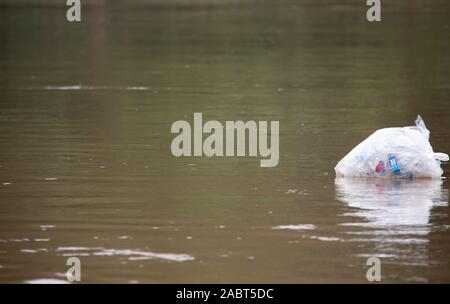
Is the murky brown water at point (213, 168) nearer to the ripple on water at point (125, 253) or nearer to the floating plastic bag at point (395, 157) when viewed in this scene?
the ripple on water at point (125, 253)

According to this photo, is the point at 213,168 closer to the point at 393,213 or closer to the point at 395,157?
the point at 395,157

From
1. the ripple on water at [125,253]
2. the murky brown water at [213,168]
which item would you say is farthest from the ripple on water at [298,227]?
the ripple on water at [125,253]

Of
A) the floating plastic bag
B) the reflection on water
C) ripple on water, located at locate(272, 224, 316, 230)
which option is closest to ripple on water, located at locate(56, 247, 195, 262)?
ripple on water, located at locate(272, 224, 316, 230)

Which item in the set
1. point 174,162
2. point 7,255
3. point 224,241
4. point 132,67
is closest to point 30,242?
point 7,255

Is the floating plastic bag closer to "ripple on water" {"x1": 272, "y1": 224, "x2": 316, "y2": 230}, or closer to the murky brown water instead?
the murky brown water

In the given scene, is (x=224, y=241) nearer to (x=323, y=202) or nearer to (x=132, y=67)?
(x=323, y=202)

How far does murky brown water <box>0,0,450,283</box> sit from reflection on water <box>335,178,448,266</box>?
0.03 m

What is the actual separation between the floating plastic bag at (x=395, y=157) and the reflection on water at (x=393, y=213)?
0.13 metres

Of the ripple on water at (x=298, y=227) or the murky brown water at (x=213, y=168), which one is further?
the ripple on water at (x=298, y=227)

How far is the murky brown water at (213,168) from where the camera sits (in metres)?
10.3

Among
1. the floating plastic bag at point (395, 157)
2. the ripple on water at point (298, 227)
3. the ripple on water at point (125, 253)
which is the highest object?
the floating plastic bag at point (395, 157)

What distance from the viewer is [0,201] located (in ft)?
42.6

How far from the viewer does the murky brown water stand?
1030cm
